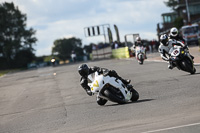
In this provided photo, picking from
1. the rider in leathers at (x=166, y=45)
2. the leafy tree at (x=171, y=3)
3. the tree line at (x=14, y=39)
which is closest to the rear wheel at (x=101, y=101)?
the rider in leathers at (x=166, y=45)

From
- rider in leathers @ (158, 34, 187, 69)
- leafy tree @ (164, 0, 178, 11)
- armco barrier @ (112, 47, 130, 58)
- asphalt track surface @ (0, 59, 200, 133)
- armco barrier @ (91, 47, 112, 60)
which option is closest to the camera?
asphalt track surface @ (0, 59, 200, 133)

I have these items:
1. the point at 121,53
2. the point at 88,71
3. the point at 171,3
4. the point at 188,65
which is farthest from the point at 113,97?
the point at 171,3

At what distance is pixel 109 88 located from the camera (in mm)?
10930

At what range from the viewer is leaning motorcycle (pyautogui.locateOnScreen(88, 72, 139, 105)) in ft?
35.4

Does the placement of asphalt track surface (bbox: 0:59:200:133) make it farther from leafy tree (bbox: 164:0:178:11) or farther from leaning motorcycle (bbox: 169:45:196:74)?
leafy tree (bbox: 164:0:178:11)

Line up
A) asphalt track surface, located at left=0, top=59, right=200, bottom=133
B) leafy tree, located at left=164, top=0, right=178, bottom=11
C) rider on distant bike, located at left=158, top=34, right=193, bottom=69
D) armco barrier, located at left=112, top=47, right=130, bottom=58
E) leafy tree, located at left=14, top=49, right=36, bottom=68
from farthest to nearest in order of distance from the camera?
1. leafy tree, located at left=164, top=0, right=178, bottom=11
2. leafy tree, located at left=14, top=49, right=36, bottom=68
3. armco barrier, located at left=112, top=47, right=130, bottom=58
4. rider on distant bike, located at left=158, top=34, right=193, bottom=69
5. asphalt track surface, located at left=0, top=59, right=200, bottom=133

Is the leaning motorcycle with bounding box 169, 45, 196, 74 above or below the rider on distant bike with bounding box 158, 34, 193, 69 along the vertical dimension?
below

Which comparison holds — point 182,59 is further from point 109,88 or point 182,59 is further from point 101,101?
point 109,88

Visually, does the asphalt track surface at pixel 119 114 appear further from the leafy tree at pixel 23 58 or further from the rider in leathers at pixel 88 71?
the leafy tree at pixel 23 58

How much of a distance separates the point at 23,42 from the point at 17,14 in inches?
219

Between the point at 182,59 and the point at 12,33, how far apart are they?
78.4m

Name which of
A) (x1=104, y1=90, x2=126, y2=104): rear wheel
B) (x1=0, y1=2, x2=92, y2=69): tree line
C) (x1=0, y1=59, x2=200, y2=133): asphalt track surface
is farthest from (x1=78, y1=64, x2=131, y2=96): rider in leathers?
(x1=0, y1=2, x2=92, y2=69): tree line

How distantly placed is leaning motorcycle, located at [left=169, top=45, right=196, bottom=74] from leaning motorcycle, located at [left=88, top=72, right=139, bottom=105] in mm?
4874

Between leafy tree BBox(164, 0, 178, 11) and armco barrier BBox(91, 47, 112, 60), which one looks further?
leafy tree BBox(164, 0, 178, 11)
